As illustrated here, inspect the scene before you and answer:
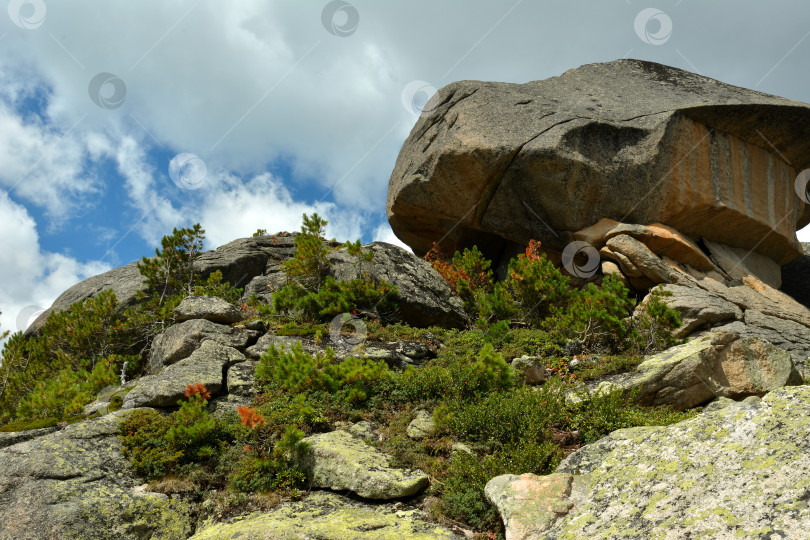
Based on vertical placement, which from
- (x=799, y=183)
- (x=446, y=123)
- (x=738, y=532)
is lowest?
(x=738, y=532)

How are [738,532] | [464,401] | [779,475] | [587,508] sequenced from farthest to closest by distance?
[464,401] < [587,508] < [779,475] < [738,532]

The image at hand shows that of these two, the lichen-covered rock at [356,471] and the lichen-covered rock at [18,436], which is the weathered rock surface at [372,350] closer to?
the lichen-covered rock at [356,471]

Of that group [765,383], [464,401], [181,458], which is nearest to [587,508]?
[464,401]

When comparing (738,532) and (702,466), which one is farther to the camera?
(702,466)

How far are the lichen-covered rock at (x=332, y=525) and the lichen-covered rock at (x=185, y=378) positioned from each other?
11.1 ft

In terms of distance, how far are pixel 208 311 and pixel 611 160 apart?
1396cm

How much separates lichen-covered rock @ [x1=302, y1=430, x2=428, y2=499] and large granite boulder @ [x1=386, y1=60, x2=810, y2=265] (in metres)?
12.8

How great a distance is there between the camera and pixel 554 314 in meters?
14.7

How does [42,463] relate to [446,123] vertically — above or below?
below

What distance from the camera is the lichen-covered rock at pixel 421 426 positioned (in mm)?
8344

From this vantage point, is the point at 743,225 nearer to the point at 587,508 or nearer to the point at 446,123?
the point at 446,123

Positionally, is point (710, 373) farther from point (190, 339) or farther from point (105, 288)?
point (105, 288)

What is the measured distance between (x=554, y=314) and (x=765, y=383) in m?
5.73

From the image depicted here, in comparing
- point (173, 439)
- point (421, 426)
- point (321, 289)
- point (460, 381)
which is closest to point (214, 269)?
point (321, 289)
